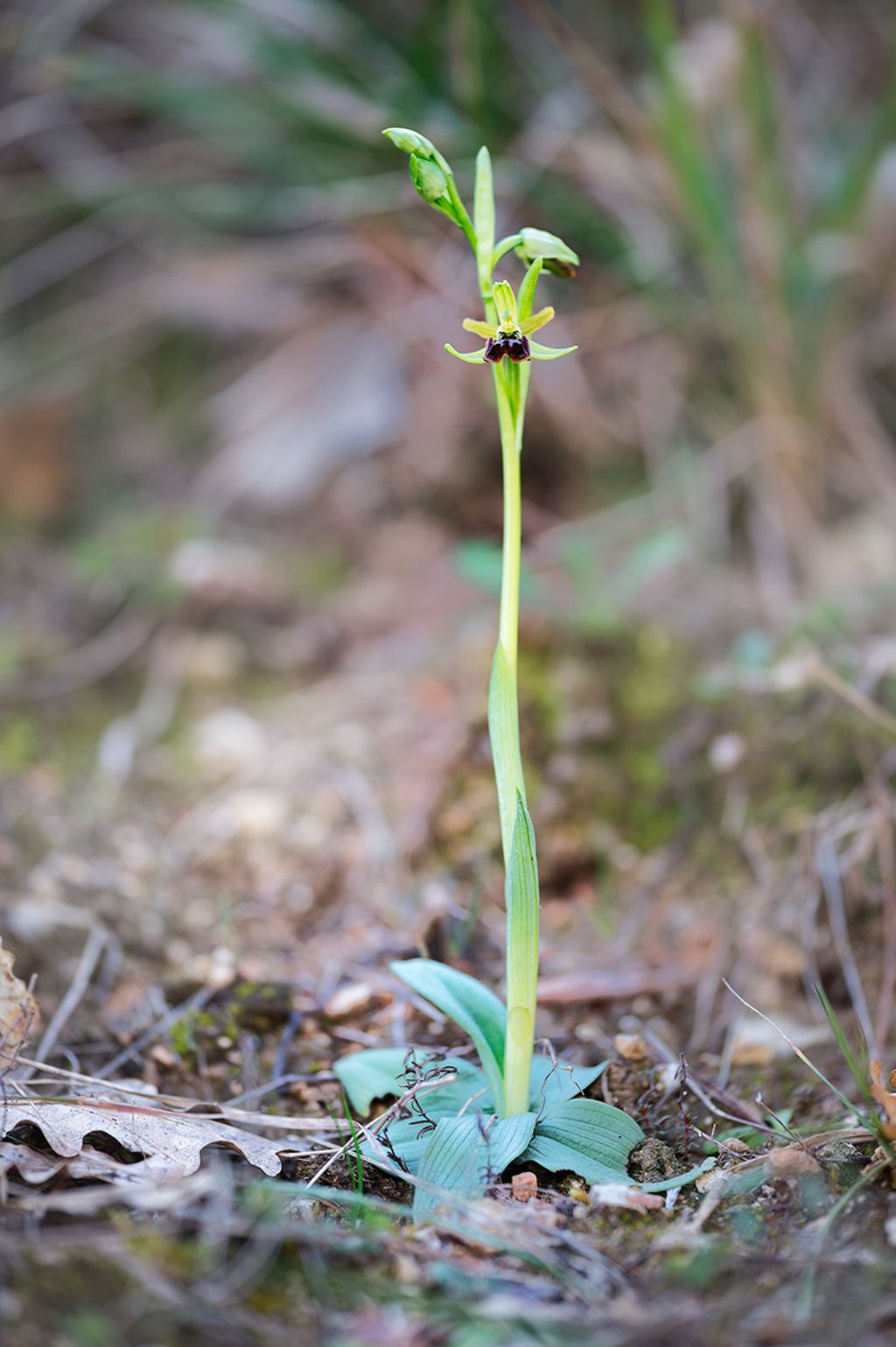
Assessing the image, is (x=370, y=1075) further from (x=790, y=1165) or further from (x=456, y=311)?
(x=456, y=311)

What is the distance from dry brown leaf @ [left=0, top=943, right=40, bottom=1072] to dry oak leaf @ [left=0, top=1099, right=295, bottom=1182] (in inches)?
3.0

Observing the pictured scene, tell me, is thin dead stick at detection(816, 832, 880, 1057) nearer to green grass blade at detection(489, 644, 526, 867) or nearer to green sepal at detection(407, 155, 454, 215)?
green grass blade at detection(489, 644, 526, 867)

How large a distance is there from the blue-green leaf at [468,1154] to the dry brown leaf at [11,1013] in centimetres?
47

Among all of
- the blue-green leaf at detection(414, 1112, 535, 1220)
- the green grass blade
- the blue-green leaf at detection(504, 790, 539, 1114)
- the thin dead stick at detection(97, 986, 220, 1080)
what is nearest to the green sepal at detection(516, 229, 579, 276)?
the green grass blade

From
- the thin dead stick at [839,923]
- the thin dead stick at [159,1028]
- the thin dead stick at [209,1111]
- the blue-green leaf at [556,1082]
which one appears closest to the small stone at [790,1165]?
the blue-green leaf at [556,1082]

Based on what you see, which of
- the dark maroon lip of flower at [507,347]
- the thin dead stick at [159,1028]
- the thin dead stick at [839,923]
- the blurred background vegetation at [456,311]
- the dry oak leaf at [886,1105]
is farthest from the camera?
the blurred background vegetation at [456,311]

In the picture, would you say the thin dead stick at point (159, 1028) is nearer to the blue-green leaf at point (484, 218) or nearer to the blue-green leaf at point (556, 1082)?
the blue-green leaf at point (556, 1082)

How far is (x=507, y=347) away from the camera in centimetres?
117

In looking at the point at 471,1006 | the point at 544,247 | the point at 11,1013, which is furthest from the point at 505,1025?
the point at 544,247

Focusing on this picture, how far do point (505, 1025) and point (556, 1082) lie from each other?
0.29 ft

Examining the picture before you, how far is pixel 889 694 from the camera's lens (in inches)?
73.4

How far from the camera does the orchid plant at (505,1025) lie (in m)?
1.13

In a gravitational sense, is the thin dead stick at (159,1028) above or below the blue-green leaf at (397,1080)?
above

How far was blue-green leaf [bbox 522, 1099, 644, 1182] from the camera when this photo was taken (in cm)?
112
